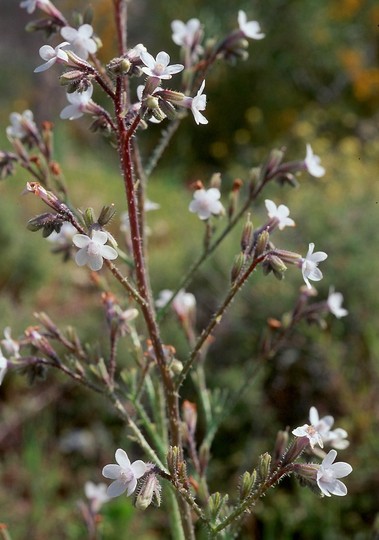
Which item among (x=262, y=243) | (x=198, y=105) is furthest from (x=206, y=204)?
(x=198, y=105)

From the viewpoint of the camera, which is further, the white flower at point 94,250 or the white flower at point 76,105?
the white flower at point 76,105

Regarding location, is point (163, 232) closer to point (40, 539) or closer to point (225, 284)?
point (225, 284)

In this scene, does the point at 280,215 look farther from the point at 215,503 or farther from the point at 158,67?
the point at 215,503

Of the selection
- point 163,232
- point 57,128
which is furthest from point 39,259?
point 57,128

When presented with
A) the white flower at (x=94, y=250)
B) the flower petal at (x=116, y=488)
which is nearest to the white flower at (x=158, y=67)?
the white flower at (x=94, y=250)

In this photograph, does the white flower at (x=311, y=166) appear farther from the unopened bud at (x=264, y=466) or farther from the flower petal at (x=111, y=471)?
the flower petal at (x=111, y=471)
